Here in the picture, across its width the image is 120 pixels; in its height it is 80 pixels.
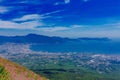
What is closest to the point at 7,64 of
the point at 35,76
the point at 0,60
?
the point at 0,60

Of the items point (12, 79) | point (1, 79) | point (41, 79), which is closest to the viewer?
point (1, 79)

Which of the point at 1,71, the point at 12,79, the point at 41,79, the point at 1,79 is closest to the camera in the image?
the point at 1,79

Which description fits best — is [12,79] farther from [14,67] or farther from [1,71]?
[1,71]

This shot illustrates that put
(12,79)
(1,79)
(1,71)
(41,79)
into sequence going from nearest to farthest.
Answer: (1,79), (1,71), (12,79), (41,79)

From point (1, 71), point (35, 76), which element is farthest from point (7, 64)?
point (1, 71)

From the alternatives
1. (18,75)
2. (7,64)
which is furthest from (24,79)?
(7,64)

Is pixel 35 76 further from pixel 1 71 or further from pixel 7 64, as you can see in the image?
pixel 1 71

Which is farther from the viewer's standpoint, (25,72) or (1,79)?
(25,72)

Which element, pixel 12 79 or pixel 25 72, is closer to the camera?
pixel 12 79

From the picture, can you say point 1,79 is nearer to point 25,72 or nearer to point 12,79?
point 12,79
